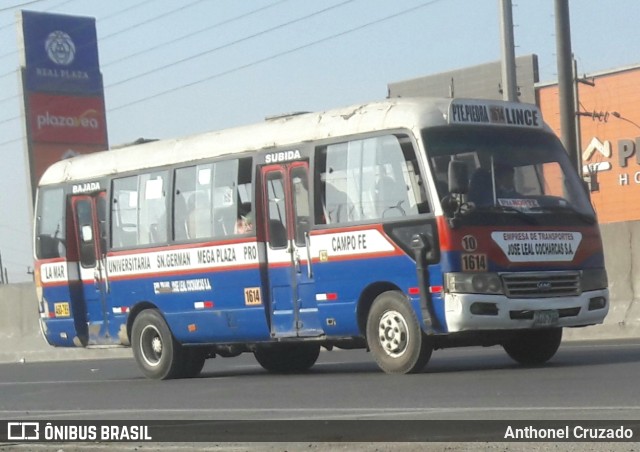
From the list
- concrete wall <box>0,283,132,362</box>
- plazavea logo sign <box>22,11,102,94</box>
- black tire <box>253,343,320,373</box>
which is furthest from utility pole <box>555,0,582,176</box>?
plazavea logo sign <box>22,11,102,94</box>

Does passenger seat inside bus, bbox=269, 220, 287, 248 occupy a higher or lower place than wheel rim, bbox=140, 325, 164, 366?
higher

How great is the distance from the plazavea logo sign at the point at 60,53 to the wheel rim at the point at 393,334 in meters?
44.1

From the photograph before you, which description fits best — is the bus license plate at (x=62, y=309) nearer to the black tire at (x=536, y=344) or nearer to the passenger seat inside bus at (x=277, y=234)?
the passenger seat inside bus at (x=277, y=234)

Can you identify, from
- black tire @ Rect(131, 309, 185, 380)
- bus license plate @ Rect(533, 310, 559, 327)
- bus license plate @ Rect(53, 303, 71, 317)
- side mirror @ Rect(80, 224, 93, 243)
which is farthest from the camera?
bus license plate @ Rect(53, 303, 71, 317)

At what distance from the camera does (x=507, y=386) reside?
1286 cm

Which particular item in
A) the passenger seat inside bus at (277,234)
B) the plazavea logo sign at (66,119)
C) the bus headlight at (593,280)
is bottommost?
the bus headlight at (593,280)

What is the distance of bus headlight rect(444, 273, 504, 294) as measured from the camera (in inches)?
577

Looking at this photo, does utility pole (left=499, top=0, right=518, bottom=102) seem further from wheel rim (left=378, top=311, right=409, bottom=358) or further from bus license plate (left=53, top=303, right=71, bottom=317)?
wheel rim (left=378, top=311, right=409, bottom=358)

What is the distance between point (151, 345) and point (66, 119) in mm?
43740

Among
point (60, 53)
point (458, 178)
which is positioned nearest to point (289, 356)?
point (458, 178)

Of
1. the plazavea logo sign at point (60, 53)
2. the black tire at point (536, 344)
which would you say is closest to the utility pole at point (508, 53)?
the black tire at point (536, 344)

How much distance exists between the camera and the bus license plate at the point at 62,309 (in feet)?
66.5

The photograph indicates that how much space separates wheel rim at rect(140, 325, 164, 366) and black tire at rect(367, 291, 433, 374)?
4.20 metres

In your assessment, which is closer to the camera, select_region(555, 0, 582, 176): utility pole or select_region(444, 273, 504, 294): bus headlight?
select_region(444, 273, 504, 294): bus headlight
